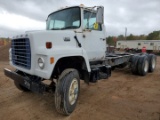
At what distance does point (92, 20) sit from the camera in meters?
5.12

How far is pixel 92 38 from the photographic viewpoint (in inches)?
205

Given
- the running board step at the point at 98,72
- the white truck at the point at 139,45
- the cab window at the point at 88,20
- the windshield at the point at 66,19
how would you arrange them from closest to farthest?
the windshield at the point at 66,19 → the cab window at the point at 88,20 → the running board step at the point at 98,72 → the white truck at the point at 139,45

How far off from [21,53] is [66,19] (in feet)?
5.02

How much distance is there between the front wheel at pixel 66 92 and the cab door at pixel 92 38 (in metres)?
1.16

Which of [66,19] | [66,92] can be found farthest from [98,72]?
Result: [66,19]

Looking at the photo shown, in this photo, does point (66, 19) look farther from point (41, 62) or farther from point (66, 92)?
point (66, 92)

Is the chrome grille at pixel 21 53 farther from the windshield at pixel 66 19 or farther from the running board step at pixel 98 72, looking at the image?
the running board step at pixel 98 72

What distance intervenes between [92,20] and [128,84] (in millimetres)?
3403

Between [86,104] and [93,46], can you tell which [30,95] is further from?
[93,46]

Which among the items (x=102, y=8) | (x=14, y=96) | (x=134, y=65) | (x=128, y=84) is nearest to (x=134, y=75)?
(x=134, y=65)

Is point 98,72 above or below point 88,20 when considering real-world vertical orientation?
below

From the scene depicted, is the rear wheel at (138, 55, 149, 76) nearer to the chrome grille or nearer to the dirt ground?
the dirt ground

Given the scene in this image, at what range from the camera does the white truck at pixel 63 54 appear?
12.4 ft

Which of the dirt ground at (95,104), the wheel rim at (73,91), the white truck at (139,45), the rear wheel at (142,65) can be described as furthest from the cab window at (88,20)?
the white truck at (139,45)
